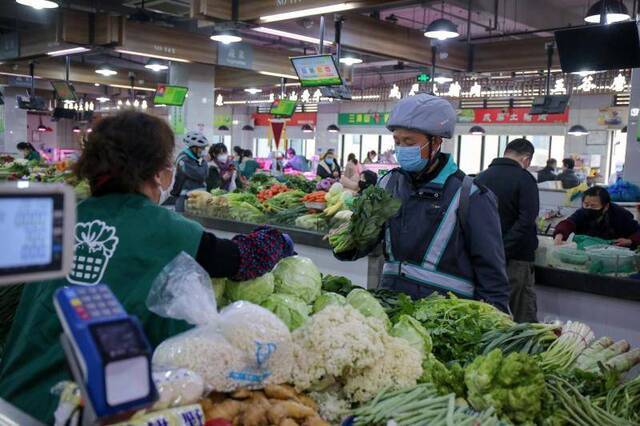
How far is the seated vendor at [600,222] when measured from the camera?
609 centimetres

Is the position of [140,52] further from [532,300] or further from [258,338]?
[258,338]

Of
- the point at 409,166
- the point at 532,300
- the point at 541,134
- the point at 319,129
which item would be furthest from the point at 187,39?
the point at 319,129

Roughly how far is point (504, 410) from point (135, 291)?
3.59 ft

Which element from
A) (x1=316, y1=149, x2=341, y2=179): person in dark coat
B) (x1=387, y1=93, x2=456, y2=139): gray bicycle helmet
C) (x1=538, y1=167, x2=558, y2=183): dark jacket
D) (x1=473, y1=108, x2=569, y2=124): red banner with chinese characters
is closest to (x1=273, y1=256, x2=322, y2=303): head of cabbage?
(x1=387, y1=93, x2=456, y2=139): gray bicycle helmet

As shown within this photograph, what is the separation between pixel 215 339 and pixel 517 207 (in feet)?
13.4

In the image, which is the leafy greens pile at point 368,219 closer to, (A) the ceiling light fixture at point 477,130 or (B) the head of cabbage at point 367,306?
(B) the head of cabbage at point 367,306

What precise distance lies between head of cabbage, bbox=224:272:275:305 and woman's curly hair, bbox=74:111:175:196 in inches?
21.9

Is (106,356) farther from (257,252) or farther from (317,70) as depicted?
(317,70)

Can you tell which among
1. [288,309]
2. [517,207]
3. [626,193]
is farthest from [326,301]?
[626,193]

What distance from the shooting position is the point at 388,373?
1834 millimetres

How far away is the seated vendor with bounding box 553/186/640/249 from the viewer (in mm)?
6094

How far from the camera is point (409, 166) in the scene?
3191 millimetres

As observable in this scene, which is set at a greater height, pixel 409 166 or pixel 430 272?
pixel 409 166

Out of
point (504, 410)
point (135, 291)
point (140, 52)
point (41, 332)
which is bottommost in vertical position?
point (504, 410)
